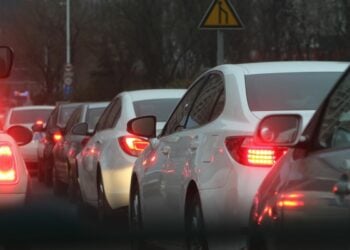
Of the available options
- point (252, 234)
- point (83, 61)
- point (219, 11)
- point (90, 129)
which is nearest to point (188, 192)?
point (252, 234)

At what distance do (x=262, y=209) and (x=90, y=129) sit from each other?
997 cm

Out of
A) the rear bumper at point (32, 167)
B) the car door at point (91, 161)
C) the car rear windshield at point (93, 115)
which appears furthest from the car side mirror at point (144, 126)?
the rear bumper at point (32, 167)

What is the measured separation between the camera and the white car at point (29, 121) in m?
20.8

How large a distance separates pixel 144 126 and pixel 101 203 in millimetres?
2149

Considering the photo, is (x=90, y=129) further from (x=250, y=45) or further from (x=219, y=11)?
(x=250, y=45)

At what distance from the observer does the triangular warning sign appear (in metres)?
13.0

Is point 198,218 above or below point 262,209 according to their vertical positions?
below

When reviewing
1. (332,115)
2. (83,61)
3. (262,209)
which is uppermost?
(332,115)

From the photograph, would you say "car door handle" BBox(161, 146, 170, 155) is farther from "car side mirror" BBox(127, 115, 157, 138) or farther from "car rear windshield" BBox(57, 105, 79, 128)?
"car rear windshield" BBox(57, 105, 79, 128)

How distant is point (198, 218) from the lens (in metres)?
6.03

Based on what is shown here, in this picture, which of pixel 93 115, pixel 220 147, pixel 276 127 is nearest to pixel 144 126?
pixel 220 147

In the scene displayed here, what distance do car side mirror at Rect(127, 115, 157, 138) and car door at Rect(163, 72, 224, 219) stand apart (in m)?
0.93

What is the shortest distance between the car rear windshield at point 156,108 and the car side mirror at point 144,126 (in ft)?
6.25

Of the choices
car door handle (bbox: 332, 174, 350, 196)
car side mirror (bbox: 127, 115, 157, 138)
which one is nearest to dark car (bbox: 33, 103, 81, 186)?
car side mirror (bbox: 127, 115, 157, 138)
